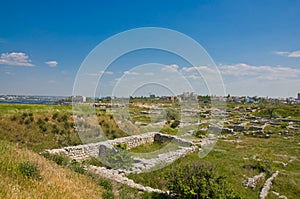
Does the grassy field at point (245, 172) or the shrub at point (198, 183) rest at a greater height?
the shrub at point (198, 183)

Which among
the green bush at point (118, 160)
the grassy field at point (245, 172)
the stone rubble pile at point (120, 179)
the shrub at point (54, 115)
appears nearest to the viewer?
the stone rubble pile at point (120, 179)

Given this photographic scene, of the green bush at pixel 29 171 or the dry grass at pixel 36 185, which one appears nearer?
the dry grass at pixel 36 185

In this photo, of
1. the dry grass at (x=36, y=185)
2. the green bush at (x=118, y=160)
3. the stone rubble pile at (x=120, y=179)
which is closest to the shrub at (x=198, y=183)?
the stone rubble pile at (x=120, y=179)

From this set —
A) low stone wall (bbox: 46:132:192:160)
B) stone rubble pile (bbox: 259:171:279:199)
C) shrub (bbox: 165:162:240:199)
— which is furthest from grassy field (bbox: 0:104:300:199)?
shrub (bbox: 165:162:240:199)

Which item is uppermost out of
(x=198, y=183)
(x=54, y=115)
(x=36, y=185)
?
(x=54, y=115)

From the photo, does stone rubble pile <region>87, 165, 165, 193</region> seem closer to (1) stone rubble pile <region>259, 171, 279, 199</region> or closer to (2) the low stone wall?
(2) the low stone wall

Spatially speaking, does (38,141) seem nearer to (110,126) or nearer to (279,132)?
(110,126)

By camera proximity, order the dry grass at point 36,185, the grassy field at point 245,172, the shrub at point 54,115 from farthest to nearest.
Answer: the shrub at point 54,115, the grassy field at point 245,172, the dry grass at point 36,185

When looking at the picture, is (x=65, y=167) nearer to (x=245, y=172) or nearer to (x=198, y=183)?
(x=198, y=183)

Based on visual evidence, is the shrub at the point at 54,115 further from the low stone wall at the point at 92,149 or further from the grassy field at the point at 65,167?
the low stone wall at the point at 92,149

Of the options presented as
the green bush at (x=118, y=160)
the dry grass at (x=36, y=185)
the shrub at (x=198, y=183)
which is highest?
the dry grass at (x=36, y=185)

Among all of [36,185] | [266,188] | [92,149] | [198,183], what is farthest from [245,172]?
[36,185]

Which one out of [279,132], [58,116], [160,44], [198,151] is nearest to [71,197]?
[160,44]

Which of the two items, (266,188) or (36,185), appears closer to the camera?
(36,185)
